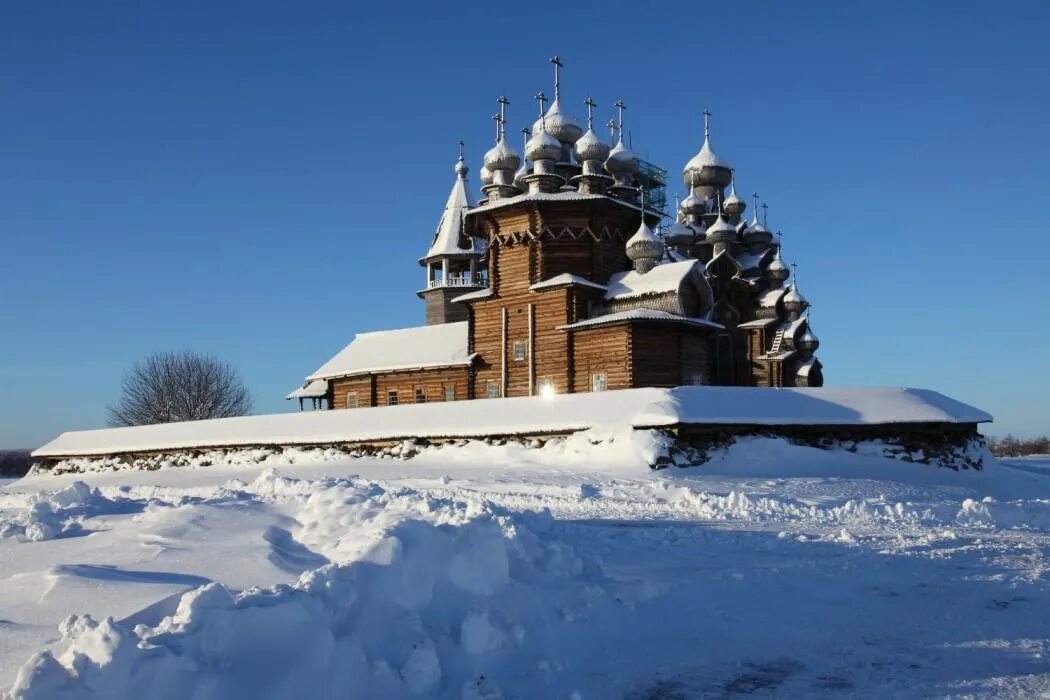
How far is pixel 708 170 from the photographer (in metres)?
41.1

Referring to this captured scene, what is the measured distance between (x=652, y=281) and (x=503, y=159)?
10337 millimetres

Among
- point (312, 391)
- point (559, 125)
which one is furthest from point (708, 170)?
point (312, 391)

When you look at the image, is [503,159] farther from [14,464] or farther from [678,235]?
[14,464]

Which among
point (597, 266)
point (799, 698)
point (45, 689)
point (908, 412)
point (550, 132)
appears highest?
point (550, 132)

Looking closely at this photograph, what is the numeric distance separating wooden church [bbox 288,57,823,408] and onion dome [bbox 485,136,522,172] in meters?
0.06

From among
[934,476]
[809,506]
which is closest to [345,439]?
[809,506]

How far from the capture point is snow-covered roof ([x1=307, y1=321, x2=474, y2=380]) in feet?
107

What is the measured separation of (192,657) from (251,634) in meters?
0.39

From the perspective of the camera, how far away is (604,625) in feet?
20.2

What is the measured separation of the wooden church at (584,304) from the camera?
2716 cm

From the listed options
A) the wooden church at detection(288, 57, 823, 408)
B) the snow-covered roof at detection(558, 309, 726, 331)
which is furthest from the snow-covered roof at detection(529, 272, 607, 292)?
the snow-covered roof at detection(558, 309, 726, 331)

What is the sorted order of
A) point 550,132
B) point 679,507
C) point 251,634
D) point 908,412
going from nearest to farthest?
point 251,634 < point 679,507 < point 908,412 < point 550,132

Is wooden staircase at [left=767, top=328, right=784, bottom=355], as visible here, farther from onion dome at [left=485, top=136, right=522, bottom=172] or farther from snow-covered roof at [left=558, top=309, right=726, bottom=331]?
onion dome at [left=485, top=136, right=522, bottom=172]

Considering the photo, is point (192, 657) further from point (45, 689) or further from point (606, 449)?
point (606, 449)
